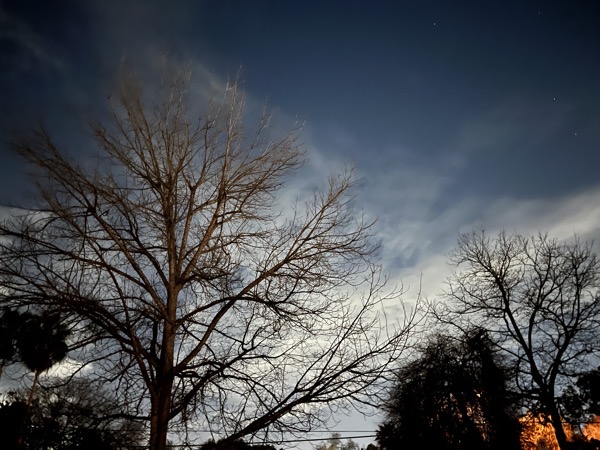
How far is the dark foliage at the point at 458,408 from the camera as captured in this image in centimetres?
1258

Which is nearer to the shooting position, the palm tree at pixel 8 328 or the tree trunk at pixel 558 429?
the palm tree at pixel 8 328

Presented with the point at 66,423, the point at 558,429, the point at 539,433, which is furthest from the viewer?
the point at 539,433

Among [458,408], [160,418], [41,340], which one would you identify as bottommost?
[458,408]

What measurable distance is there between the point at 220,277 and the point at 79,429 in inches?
101

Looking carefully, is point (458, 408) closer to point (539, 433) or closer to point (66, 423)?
point (539, 433)

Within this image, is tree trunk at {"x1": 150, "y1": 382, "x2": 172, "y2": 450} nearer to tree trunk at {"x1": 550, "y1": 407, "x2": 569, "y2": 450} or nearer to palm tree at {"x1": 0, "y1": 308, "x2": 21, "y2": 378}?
palm tree at {"x1": 0, "y1": 308, "x2": 21, "y2": 378}

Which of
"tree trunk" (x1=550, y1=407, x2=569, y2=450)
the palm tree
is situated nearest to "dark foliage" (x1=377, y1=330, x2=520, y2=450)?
"tree trunk" (x1=550, y1=407, x2=569, y2=450)

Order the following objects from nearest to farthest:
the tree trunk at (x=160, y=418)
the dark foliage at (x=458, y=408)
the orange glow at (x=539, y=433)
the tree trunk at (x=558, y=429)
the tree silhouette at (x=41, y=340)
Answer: the tree trunk at (x=160, y=418), the tree silhouette at (x=41, y=340), the dark foliage at (x=458, y=408), the tree trunk at (x=558, y=429), the orange glow at (x=539, y=433)

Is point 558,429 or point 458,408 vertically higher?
point 458,408

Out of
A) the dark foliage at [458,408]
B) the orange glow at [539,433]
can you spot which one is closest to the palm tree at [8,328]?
the dark foliage at [458,408]

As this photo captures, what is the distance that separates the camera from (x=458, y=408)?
42.1 feet

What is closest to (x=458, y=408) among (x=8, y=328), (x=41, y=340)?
(x=41, y=340)

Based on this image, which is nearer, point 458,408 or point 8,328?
point 8,328

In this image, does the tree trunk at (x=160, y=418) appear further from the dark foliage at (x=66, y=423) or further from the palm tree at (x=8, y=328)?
the palm tree at (x=8, y=328)
